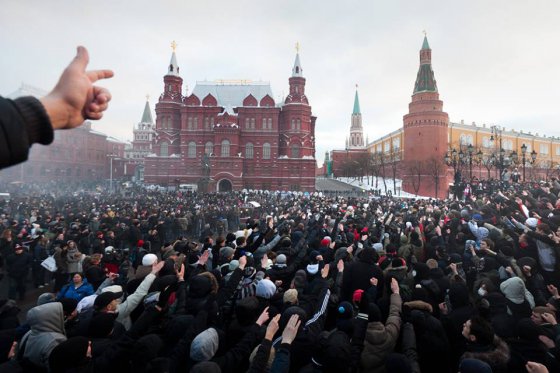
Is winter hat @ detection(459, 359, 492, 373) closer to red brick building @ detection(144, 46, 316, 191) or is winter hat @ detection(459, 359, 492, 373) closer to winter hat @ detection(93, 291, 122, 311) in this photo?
winter hat @ detection(93, 291, 122, 311)

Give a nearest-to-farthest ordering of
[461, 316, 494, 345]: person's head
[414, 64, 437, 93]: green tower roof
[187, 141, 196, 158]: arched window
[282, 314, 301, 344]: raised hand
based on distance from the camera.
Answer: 1. [282, 314, 301, 344]: raised hand
2. [461, 316, 494, 345]: person's head
3. [187, 141, 196, 158]: arched window
4. [414, 64, 437, 93]: green tower roof

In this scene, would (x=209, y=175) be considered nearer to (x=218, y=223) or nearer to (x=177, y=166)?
(x=177, y=166)

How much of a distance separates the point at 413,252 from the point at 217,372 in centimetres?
606

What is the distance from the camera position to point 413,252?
7395 mm

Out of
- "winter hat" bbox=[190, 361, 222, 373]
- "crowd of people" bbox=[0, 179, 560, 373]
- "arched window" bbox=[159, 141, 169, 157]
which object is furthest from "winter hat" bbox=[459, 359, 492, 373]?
"arched window" bbox=[159, 141, 169, 157]

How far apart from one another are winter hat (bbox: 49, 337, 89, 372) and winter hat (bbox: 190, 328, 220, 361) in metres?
0.89

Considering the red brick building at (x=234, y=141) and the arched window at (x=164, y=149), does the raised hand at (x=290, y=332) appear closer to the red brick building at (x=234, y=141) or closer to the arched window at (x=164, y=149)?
the red brick building at (x=234, y=141)

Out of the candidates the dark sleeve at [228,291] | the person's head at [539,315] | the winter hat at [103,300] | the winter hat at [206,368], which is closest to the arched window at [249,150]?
the dark sleeve at [228,291]

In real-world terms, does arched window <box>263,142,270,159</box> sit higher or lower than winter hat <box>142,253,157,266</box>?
higher

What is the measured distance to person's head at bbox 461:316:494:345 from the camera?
294cm

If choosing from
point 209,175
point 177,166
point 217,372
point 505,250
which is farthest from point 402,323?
point 177,166

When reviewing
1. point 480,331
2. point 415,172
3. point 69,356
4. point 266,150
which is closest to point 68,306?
point 69,356

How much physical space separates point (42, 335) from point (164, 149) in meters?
49.2

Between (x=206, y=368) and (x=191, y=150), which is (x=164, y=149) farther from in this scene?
(x=206, y=368)
